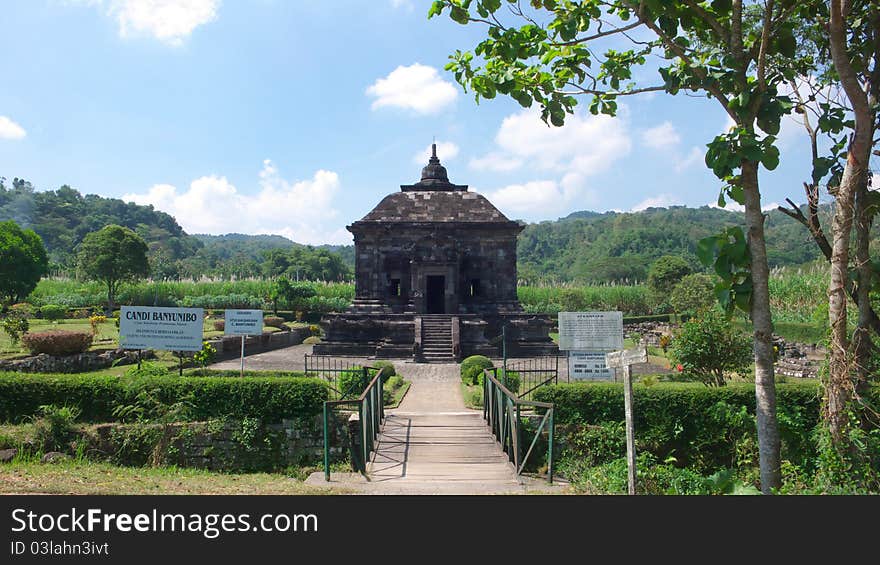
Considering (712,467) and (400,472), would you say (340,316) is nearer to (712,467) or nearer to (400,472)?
(400,472)

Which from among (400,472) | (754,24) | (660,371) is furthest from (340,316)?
(754,24)

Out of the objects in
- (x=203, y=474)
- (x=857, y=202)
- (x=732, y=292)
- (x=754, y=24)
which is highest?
(x=754, y=24)

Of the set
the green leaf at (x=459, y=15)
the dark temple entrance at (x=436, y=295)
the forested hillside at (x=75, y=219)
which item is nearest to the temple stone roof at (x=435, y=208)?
the dark temple entrance at (x=436, y=295)

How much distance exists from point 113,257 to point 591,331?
33.3 metres

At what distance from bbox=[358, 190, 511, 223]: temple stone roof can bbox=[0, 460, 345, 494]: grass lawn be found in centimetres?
1994

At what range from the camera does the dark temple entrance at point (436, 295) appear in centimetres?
2878

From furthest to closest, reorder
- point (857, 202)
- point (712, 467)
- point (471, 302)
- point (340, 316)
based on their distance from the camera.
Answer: point (471, 302), point (340, 316), point (712, 467), point (857, 202)

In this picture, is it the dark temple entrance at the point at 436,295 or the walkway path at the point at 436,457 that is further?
the dark temple entrance at the point at 436,295

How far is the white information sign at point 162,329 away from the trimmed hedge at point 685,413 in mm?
8104

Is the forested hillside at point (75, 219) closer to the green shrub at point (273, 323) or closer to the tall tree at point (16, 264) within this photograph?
the tall tree at point (16, 264)

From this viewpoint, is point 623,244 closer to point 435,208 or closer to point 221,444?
point 435,208

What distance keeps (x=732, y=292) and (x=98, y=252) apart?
39324 mm

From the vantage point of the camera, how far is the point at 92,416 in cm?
1053

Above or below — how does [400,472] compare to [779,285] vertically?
below
